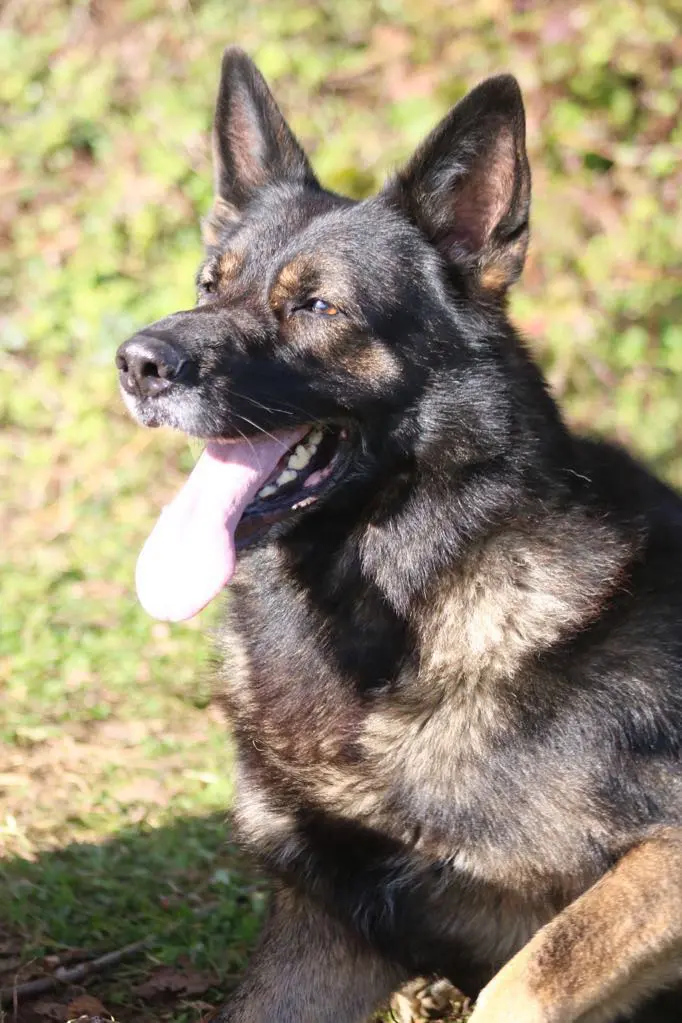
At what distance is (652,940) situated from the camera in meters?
3.03

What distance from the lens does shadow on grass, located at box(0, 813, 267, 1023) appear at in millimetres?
3781

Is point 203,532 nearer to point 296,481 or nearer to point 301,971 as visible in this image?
point 296,481

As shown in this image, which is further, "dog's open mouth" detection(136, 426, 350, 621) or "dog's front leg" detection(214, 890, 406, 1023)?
"dog's front leg" detection(214, 890, 406, 1023)

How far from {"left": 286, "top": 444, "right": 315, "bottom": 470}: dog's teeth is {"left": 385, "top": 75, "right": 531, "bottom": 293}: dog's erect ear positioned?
0.67 metres

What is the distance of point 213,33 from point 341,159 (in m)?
1.80

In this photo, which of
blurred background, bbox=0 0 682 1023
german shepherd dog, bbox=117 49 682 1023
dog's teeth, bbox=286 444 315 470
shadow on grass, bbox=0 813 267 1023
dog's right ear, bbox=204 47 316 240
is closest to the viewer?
german shepherd dog, bbox=117 49 682 1023

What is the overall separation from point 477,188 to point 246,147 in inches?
36.6

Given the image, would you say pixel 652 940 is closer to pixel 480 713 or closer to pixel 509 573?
pixel 480 713

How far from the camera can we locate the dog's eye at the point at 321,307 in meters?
3.54

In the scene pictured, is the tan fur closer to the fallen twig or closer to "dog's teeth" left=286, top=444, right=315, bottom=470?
"dog's teeth" left=286, top=444, right=315, bottom=470

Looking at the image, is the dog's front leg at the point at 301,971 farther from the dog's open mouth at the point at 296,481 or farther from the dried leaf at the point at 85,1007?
the dog's open mouth at the point at 296,481

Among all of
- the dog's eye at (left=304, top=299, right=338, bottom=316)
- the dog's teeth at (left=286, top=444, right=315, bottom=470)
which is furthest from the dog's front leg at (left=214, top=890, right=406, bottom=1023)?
the dog's eye at (left=304, top=299, right=338, bottom=316)

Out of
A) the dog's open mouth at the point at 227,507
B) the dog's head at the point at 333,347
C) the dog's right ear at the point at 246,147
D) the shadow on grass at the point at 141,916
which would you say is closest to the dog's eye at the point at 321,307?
the dog's head at the point at 333,347

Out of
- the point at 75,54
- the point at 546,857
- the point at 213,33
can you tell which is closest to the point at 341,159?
the point at 213,33
